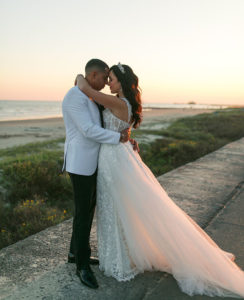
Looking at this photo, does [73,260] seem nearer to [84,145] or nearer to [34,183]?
[84,145]

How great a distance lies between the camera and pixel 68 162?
285cm

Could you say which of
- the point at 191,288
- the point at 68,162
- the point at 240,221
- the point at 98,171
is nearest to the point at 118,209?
the point at 98,171

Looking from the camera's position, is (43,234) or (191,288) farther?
(43,234)

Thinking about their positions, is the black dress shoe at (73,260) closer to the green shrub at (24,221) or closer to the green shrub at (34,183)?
the green shrub at (24,221)

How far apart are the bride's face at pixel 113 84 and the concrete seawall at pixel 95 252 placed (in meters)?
1.78

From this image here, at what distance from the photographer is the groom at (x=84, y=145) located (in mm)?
2711

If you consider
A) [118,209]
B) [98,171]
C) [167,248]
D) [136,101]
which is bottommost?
[167,248]

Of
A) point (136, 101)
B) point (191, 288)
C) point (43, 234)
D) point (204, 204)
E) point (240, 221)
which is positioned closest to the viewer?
point (191, 288)

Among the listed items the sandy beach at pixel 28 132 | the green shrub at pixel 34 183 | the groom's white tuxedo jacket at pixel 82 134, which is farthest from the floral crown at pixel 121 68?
the sandy beach at pixel 28 132

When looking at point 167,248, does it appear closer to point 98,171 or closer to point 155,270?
point 155,270

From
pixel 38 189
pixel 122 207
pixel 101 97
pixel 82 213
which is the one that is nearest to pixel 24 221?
pixel 38 189

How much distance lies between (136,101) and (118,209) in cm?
103

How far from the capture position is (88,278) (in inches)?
110

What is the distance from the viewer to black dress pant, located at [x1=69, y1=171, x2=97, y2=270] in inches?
112
